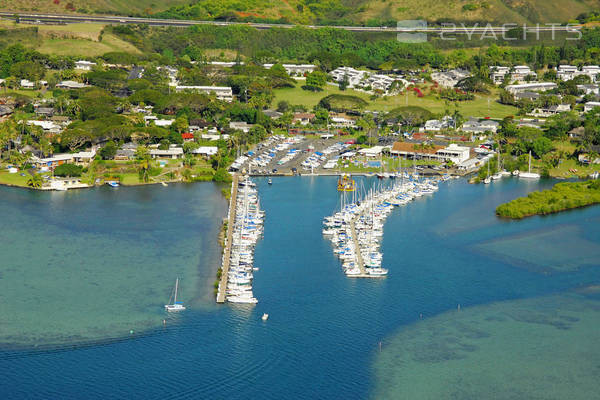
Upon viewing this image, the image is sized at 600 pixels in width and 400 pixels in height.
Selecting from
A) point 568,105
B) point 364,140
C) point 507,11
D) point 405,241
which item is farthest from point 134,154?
point 507,11

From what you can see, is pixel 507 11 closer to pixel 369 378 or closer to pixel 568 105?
pixel 568 105

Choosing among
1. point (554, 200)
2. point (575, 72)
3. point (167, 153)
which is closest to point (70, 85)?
point (167, 153)

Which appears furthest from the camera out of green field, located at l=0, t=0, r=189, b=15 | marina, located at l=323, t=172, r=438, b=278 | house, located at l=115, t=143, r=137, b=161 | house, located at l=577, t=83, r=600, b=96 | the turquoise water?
green field, located at l=0, t=0, r=189, b=15

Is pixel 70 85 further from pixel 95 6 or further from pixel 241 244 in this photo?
pixel 241 244

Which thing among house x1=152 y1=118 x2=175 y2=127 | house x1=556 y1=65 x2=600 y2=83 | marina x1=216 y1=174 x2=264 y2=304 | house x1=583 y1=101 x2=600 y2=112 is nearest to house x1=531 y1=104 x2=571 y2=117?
house x1=583 y1=101 x2=600 y2=112

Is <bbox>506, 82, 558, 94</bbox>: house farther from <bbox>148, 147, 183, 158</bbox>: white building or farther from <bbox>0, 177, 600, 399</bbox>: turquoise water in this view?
<bbox>148, 147, 183, 158</bbox>: white building

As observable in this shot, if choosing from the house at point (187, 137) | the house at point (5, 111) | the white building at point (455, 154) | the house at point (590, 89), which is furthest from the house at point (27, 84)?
the house at point (590, 89)
